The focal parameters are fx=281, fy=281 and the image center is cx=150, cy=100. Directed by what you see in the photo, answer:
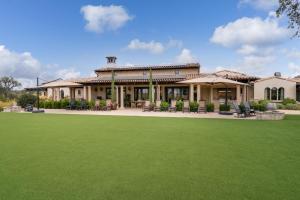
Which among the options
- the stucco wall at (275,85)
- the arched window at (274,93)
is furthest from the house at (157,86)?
the arched window at (274,93)

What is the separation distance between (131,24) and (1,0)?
12.0 meters

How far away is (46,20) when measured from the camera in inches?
940

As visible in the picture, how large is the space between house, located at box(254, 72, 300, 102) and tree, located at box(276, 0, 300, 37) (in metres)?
18.9

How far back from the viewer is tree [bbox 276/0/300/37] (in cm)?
1455

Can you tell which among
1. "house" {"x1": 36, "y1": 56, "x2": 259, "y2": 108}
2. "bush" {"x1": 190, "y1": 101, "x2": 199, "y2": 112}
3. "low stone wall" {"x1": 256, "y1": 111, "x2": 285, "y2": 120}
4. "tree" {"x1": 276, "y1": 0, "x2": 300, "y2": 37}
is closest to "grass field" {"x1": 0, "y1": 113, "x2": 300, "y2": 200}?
"low stone wall" {"x1": 256, "y1": 111, "x2": 285, "y2": 120}

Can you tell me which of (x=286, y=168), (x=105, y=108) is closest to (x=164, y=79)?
(x=105, y=108)

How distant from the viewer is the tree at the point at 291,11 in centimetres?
1455

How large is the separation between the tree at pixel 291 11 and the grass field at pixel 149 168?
28.6ft

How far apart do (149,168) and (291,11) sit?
43.8 feet

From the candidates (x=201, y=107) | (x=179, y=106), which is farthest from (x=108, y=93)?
(x=201, y=107)

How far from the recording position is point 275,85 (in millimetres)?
33094

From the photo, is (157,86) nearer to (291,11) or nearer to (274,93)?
(291,11)

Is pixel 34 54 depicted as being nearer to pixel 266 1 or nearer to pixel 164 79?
pixel 164 79

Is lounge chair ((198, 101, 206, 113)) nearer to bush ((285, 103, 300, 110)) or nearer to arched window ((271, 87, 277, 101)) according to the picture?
bush ((285, 103, 300, 110))
